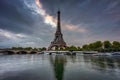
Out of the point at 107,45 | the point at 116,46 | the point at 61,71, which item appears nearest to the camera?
the point at 61,71

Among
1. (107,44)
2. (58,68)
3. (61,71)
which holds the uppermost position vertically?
(107,44)

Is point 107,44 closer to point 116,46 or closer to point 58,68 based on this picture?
point 116,46

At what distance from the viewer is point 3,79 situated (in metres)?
13.1

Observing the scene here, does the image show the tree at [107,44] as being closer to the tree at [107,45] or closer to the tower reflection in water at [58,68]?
the tree at [107,45]

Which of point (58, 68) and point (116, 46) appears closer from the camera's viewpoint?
point (58, 68)

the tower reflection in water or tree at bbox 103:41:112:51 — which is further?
tree at bbox 103:41:112:51

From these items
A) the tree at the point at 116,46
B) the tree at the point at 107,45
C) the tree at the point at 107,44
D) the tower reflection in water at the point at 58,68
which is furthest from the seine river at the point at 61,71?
the tree at the point at 107,44

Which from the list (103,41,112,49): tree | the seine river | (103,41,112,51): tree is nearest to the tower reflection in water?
the seine river

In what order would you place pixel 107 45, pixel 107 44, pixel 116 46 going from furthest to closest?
pixel 107 45 → pixel 107 44 → pixel 116 46

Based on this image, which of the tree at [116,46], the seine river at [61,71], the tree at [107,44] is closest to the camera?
the seine river at [61,71]

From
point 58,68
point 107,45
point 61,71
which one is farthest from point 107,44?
point 61,71

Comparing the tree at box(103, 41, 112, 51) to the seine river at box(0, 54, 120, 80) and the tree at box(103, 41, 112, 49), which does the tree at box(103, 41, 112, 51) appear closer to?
the tree at box(103, 41, 112, 49)

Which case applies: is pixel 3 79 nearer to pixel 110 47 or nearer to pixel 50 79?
pixel 50 79

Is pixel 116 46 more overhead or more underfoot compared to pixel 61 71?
more overhead
